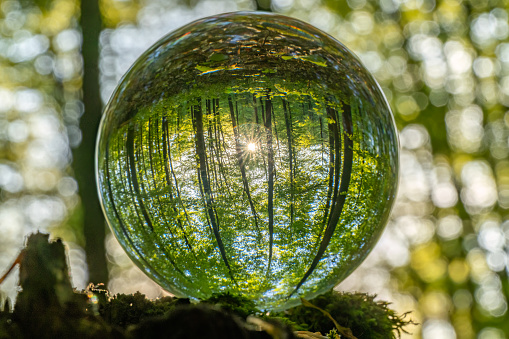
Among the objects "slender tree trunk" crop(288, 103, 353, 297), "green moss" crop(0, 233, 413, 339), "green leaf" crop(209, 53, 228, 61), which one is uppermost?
"green leaf" crop(209, 53, 228, 61)

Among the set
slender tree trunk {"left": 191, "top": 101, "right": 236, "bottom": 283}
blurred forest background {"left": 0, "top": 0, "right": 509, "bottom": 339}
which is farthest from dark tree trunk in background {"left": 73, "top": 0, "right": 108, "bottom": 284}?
slender tree trunk {"left": 191, "top": 101, "right": 236, "bottom": 283}

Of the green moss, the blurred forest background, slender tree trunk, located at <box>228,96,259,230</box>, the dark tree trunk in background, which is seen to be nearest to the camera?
the green moss

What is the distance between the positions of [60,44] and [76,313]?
437 inches

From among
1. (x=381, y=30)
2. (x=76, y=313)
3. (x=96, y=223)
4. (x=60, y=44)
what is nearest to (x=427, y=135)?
(x=381, y=30)

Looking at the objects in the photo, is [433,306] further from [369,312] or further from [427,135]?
[369,312]

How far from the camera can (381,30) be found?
1263cm

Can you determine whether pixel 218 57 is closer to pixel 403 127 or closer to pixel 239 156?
pixel 239 156

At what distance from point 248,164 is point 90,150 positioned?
26.9 ft

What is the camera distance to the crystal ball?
1.75 meters

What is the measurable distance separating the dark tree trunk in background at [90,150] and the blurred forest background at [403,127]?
1122mm

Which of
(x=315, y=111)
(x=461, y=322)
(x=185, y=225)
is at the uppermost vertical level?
(x=315, y=111)

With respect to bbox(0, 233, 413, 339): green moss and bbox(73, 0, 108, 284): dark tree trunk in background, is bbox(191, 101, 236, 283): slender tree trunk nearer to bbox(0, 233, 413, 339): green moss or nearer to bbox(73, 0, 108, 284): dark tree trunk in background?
bbox(0, 233, 413, 339): green moss

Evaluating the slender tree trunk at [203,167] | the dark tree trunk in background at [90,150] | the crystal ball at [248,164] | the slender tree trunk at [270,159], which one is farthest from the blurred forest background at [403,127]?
the slender tree trunk at [270,159]

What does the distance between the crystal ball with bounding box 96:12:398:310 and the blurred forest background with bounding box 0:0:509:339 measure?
909cm
